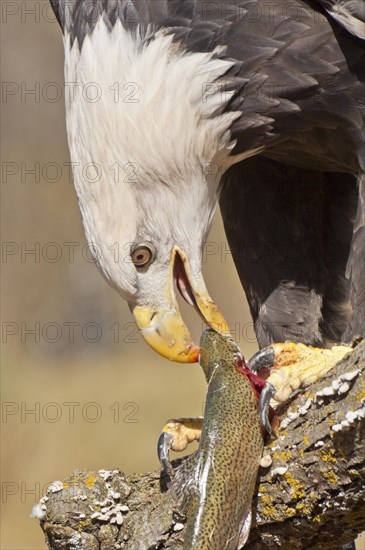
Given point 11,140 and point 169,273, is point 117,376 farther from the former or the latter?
point 169,273

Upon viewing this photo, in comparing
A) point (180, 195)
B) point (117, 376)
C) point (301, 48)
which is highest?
point (301, 48)

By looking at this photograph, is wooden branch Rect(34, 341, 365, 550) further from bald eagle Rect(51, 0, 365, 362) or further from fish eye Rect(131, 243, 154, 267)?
fish eye Rect(131, 243, 154, 267)

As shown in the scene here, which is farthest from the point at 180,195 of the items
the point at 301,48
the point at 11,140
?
the point at 11,140

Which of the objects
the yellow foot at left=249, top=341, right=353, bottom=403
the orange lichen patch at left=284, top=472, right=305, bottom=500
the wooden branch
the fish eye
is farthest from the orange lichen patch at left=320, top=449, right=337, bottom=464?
the fish eye

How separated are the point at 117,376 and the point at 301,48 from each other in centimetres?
685

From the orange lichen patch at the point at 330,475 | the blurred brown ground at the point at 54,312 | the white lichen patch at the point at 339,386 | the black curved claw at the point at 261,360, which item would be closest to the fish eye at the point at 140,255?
the black curved claw at the point at 261,360

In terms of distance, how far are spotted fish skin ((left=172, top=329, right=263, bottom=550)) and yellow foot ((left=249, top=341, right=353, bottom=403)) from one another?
160mm

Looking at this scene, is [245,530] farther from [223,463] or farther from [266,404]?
[266,404]

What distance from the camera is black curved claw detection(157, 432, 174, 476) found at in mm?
2691

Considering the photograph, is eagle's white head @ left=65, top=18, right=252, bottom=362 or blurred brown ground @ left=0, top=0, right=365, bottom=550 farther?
blurred brown ground @ left=0, top=0, right=365, bottom=550

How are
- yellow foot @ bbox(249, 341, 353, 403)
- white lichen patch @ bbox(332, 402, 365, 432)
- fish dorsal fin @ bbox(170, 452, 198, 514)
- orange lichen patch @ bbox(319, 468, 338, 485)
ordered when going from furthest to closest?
yellow foot @ bbox(249, 341, 353, 403) → fish dorsal fin @ bbox(170, 452, 198, 514) → orange lichen patch @ bbox(319, 468, 338, 485) → white lichen patch @ bbox(332, 402, 365, 432)

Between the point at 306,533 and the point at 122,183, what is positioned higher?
the point at 122,183

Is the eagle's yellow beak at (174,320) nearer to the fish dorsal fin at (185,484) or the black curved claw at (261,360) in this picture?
the black curved claw at (261,360)

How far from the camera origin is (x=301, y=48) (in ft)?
10.2
